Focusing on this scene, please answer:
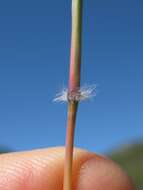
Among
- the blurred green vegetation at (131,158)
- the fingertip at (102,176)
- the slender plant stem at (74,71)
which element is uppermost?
the blurred green vegetation at (131,158)

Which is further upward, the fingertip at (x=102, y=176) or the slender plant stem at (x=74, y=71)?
the slender plant stem at (x=74, y=71)

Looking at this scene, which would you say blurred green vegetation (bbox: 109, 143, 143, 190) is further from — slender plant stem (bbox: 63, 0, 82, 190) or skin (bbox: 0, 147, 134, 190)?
slender plant stem (bbox: 63, 0, 82, 190)

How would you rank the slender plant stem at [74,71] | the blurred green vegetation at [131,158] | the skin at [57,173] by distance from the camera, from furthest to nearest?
the blurred green vegetation at [131,158] < the skin at [57,173] < the slender plant stem at [74,71]

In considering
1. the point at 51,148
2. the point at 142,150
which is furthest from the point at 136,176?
the point at 51,148

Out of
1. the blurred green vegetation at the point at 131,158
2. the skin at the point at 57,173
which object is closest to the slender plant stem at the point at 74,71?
the skin at the point at 57,173

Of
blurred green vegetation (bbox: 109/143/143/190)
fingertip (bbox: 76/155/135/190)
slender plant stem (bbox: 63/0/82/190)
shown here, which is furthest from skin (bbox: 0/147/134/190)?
blurred green vegetation (bbox: 109/143/143/190)

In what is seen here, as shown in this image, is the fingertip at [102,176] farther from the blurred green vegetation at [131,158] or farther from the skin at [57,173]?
the blurred green vegetation at [131,158]
